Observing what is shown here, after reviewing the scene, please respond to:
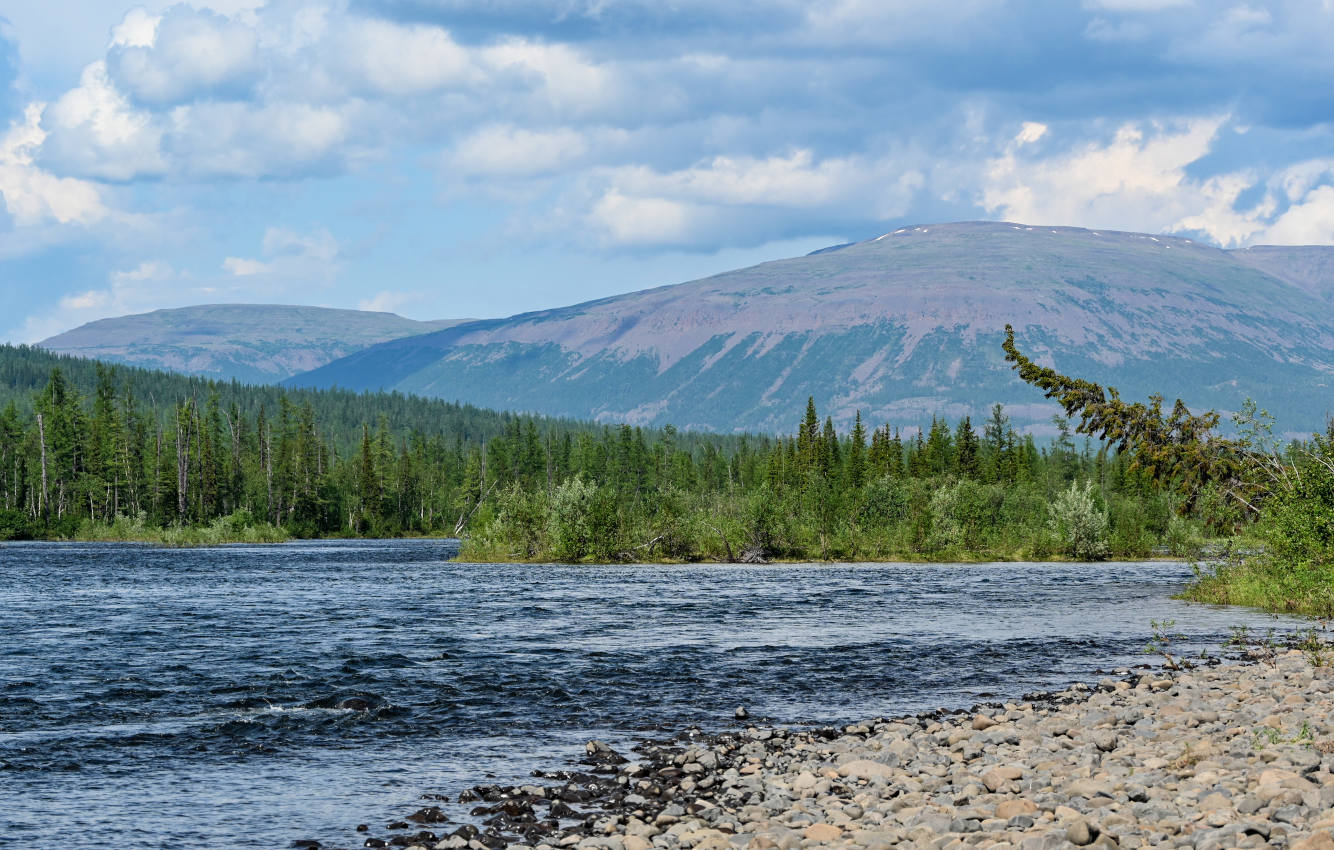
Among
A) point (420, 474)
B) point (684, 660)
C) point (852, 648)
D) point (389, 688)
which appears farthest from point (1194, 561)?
point (420, 474)

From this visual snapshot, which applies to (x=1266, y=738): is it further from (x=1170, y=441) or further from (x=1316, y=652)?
(x=1170, y=441)

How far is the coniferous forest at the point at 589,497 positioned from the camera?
3162 inches

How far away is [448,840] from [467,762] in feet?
17.2

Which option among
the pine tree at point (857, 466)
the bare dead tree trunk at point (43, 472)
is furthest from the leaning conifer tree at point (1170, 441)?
the bare dead tree trunk at point (43, 472)

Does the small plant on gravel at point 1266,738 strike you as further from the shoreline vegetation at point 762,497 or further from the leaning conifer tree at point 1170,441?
the leaning conifer tree at point 1170,441

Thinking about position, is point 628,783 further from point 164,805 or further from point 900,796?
point 164,805

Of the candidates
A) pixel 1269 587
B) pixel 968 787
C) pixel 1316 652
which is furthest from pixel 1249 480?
pixel 968 787

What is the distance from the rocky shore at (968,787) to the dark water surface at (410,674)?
186 cm

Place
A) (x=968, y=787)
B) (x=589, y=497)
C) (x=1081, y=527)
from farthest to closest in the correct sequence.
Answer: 1. (x=1081, y=527)
2. (x=589, y=497)
3. (x=968, y=787)

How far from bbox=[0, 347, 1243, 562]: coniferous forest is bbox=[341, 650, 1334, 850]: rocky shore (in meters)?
30.8

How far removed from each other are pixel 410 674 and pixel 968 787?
16.8 metres

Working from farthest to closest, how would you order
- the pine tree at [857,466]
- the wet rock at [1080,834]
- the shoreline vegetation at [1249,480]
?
the pine tree at [857,466], the shoreline vegetation at [1249,480], the wet rock at [1080,834]

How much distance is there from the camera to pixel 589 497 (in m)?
76.6

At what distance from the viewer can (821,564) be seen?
8156 centimetres
